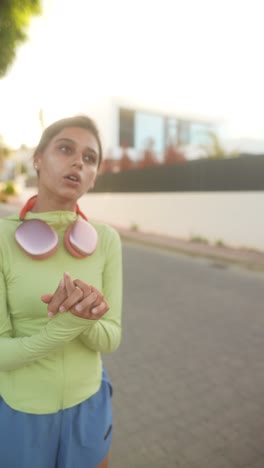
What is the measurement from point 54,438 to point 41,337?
15.4 inches

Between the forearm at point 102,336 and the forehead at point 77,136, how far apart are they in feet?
2.06

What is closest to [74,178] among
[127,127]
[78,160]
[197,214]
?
[78,160]

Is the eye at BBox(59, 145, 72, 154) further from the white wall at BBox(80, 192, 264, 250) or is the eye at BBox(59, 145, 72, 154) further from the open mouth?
the white wall at BBox(80, 192, 264, 250)

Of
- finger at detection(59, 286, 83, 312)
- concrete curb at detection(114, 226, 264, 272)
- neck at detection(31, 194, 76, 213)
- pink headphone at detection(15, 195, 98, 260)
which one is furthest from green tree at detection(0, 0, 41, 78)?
concrete curb at detection(114, 226, 264, 272)

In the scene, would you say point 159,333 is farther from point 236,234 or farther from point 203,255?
point 236,234

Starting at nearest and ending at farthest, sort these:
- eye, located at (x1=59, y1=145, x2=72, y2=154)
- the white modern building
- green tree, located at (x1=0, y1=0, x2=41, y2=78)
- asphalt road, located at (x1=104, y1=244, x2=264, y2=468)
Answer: eye, located at (x1=59, y1=145, x2=72, y2=154) → asphalt road, located at (x1=104, y1=244, x2=264, y2=468) → green tree, located at (x1=0, y1=0, x2=41, y2=78) → the white modern building

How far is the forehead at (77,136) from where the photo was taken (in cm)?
123

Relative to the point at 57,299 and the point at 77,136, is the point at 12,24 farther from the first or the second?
the point at 57,299

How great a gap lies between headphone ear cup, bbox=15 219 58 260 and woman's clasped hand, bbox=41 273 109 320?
216 millimetres

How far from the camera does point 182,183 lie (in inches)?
481

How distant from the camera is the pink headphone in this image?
3.77 feet

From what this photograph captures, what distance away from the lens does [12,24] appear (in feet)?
11.4

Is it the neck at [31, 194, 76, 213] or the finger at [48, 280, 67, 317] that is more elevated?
the neck at [31, 194, 76, 213]

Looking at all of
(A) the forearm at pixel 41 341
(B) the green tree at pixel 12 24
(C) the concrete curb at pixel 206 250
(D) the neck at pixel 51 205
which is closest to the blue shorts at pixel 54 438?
(A) the forearm at pixel 41 341
